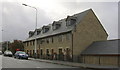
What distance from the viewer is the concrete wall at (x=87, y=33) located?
1567 inches

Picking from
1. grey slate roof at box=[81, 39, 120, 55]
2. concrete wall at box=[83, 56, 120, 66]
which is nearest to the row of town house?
grey slate roof at box=[81, 39, 120, 55]

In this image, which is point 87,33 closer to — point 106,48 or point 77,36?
point 77,36

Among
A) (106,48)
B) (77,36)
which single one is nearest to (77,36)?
(77,36)

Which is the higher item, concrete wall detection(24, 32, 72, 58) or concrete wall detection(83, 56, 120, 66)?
concrete wall detection(24, 32, 72, 58)

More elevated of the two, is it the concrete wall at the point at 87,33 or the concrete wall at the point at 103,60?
the concrete wall at the point at 87,33

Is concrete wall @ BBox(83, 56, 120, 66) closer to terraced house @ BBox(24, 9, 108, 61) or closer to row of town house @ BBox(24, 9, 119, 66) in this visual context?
row of town house @ BBox(24, 9, 119, 66)

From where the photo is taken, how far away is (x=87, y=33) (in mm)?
41062

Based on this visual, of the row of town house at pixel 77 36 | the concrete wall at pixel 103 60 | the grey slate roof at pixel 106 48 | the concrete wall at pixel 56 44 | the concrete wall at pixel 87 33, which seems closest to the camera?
the concrete wall at pixel 103 60

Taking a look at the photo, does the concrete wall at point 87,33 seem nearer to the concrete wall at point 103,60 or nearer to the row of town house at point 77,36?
the row of town house at point 77,36

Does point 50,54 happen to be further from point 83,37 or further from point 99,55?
point 99,55

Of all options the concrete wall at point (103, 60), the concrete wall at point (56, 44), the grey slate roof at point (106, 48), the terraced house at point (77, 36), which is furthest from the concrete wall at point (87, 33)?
the concrete wall at point (103, 60)

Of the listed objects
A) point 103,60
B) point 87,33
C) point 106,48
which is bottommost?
point 103,60

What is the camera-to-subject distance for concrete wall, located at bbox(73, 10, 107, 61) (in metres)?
39.8

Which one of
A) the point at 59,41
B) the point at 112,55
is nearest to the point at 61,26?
the point at 59,41
